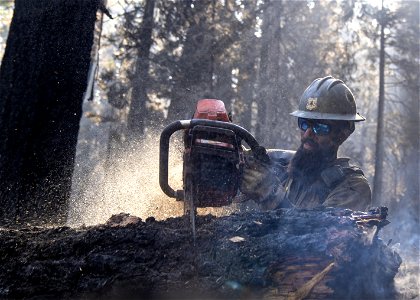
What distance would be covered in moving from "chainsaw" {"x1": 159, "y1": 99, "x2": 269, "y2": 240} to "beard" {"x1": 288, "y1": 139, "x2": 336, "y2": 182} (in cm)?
124

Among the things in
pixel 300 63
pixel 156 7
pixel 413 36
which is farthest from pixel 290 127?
pixel 413 36

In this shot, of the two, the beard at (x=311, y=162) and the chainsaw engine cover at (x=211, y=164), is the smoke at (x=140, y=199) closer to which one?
the beard at (x=311, y=162)

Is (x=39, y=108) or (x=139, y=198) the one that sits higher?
(x=39, y=108)

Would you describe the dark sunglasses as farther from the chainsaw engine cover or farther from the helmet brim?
the chainsaw engine cover

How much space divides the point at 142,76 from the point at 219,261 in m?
16.0

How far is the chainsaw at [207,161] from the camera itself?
374cm

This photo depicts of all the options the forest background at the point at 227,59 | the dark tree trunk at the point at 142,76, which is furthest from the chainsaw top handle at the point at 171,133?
the dark tree trunk at the point at 142,76

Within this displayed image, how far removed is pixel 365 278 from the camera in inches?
116

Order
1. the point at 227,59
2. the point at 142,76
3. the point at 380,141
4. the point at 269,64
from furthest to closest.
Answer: the point at 380,141 → the point at 269,64 → the point at 227,59 → the point at 142,76

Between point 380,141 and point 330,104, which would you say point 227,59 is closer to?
point 380,141

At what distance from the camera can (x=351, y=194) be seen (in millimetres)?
4672

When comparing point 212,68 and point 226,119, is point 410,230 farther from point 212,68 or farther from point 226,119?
point 226,119

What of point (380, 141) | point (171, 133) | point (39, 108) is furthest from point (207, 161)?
point (380, 141)

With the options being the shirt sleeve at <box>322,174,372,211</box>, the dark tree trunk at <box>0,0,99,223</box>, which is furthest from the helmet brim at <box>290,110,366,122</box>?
the dark tree trunk at <box>0,0,99,223</box>
